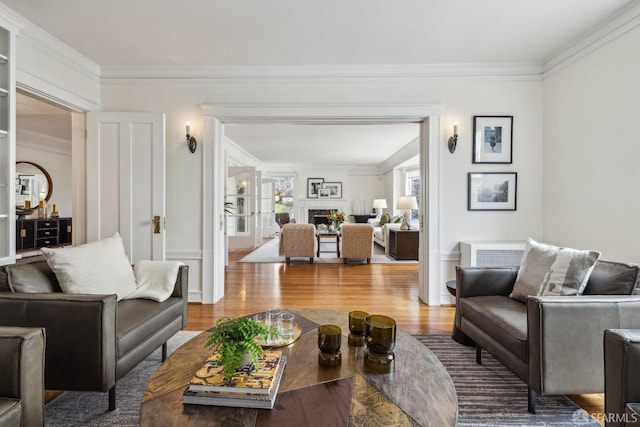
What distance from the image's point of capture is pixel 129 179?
317cm

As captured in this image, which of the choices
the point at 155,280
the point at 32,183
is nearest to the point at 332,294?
the point at 155,280

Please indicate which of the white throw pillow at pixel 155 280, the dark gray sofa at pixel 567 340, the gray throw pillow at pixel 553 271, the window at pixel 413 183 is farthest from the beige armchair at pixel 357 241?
the dark gray sofa at pixel 567 340

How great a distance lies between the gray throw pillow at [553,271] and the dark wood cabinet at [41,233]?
26.1ft

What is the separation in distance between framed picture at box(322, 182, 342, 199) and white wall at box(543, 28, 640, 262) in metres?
7.58

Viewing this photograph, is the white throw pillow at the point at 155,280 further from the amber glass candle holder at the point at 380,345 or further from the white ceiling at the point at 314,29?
the white ceiling at the point at 314,29

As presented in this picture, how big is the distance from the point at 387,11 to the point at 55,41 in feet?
9.56

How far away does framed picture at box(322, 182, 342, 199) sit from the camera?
1063cm

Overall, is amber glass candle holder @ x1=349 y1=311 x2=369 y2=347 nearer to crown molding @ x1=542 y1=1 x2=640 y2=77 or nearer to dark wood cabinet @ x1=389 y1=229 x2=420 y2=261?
crown molding @ x1=542 y1=1 x2=640 y2=77

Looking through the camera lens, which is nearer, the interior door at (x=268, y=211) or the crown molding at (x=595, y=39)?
the crown molding at (x=595, y=39)

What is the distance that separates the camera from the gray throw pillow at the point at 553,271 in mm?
1804

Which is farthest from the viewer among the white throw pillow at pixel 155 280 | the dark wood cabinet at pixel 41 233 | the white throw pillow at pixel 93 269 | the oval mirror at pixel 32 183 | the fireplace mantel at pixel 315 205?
the fireplace mantel at pixel 315 205

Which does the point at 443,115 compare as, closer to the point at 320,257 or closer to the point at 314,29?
the point at 314,29

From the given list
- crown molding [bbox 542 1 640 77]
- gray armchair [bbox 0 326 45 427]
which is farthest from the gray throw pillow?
gray armchair [bbox 0 326 45 427]

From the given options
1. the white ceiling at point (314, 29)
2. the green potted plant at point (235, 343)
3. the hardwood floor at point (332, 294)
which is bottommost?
the hardwood floor at point (332, 294)
